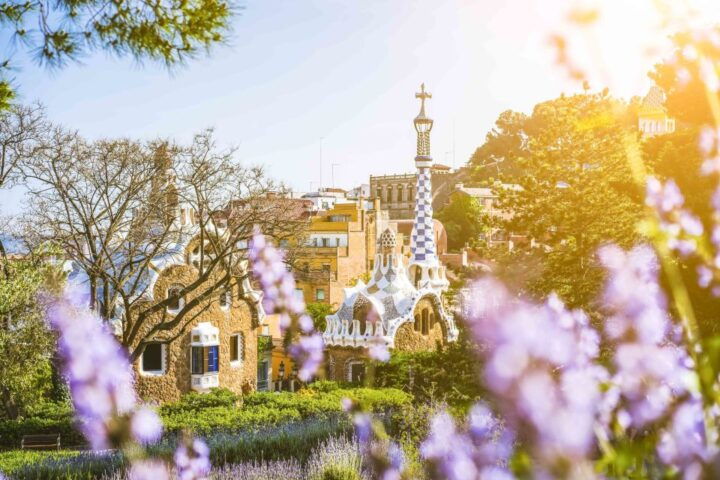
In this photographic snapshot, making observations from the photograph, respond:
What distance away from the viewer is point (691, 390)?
10.8 feet

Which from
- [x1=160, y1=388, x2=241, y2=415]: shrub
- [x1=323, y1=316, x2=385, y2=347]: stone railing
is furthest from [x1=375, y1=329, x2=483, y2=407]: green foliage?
[x1=323, y1=316, x2=385, y2=347]: stone railing

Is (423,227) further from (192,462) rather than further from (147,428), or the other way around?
(192,462)

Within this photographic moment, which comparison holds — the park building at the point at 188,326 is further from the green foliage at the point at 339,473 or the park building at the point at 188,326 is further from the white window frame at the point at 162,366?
the green foliage at the point at 339,473

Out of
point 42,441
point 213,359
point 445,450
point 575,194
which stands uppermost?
point 575,194

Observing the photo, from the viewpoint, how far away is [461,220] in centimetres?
6856

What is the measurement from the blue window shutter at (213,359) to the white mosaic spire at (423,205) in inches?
407

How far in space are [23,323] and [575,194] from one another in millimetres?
14955

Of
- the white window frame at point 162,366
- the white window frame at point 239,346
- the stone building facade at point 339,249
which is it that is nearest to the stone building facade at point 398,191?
the stone building facade at point 339,249

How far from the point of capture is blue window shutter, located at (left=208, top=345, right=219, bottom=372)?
92.6 ft

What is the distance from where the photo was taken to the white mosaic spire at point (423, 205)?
116ft

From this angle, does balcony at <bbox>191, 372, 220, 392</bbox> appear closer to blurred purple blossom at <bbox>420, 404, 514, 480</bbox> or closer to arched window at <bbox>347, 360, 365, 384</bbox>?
arched window at <bbox>347, 360, 365, 384</bbox>

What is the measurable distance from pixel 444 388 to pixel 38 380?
1286 cm

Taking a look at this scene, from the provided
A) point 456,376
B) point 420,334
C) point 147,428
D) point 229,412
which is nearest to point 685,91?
point 456,376

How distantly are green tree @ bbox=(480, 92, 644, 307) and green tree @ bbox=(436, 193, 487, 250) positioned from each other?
43.5 meters
